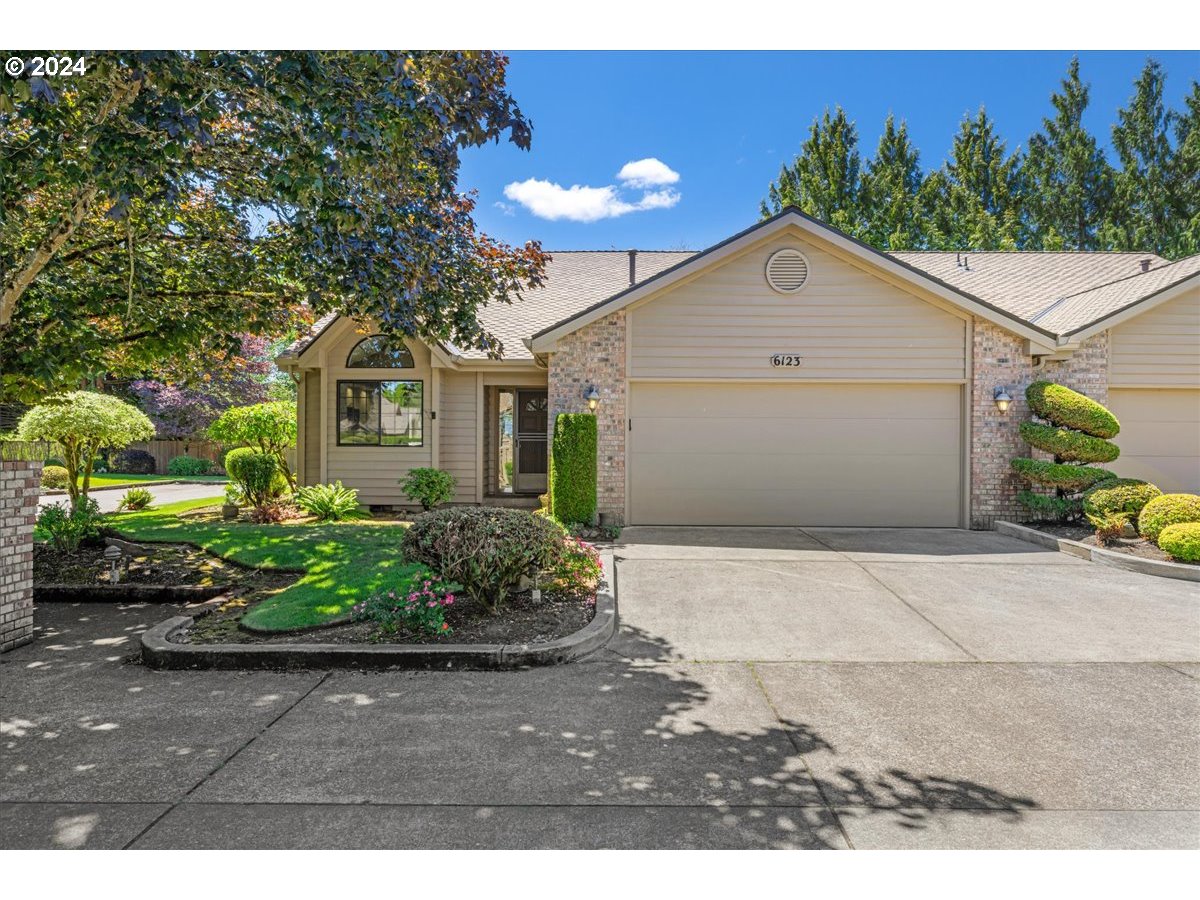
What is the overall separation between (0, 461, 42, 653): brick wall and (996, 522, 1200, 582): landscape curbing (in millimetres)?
10789

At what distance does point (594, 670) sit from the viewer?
4250 millimetres

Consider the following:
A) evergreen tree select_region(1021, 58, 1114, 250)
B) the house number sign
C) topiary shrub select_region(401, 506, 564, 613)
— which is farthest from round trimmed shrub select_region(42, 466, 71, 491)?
evergreen tree select_region(1021, 58, 1114, 250)

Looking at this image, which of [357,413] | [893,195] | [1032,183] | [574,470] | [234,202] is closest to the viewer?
[234,202]

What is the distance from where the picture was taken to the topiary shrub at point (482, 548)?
4949 millimetres

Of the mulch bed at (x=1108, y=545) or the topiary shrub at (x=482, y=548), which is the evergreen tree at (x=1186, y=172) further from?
the topiary shrub at (x=482, y=548)

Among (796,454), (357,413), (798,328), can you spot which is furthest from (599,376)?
(357,413)

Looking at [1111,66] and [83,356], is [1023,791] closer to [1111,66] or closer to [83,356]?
[83,356]

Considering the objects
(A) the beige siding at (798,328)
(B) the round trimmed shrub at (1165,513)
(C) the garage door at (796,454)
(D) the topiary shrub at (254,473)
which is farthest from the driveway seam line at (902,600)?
(D) the topiary shrub at (254,473)

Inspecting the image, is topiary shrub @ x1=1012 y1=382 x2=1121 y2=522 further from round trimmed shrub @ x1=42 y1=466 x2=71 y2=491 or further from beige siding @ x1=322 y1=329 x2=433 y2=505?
round trimmed shrub @ x1=42 y1=466 x2=71 y2=491

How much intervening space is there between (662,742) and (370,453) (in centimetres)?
974

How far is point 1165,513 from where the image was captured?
7.46 meters

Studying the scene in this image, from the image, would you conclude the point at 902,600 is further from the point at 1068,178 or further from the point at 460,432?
the point at 1068,178

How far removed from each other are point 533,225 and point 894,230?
61.3 ft

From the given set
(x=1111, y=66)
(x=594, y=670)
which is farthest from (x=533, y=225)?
(x=1111, y=66)
